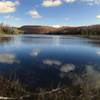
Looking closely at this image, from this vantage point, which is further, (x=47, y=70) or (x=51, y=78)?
(x=47, y=70)

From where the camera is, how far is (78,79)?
16.6m

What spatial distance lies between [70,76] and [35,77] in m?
2.67

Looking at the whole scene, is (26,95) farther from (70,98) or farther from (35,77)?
(35,77)

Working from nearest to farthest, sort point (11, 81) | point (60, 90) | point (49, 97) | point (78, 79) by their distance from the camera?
point (49, 97)
point (60, 90)
point (11, 81)
point (78, 79)

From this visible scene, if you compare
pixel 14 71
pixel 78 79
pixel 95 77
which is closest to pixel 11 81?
pixel 14 71

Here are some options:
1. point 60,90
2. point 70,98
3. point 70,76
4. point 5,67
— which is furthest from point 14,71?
point 70,98

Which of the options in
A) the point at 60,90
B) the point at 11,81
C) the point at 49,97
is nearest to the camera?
the point at 49,97

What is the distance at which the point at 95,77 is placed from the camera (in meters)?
17.2

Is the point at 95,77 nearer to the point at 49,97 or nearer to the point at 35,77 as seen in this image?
the point at 35,77

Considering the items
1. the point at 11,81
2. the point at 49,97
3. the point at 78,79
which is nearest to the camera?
the point at 49,97

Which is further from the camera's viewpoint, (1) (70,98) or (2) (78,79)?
(2) (78,79)

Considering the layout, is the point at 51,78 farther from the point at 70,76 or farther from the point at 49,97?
the point at 49,97

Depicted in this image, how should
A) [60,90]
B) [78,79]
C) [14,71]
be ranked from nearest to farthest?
[60,90]
[78,79]
[14,71]

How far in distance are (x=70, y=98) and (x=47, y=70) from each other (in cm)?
797
